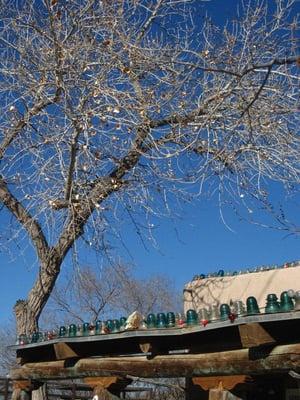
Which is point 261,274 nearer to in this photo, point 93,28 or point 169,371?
point 169,371

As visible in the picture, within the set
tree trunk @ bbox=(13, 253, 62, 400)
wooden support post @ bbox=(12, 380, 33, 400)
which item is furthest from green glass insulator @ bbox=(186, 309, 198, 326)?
tree trunk @ bbox=(13, 253, 62, 400)

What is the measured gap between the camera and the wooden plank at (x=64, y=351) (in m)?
9.43

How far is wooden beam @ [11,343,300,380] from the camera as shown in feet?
21.8

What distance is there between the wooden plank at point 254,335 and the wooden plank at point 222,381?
79 cm

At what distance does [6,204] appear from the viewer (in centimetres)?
1230

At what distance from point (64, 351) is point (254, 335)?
3.75 meters

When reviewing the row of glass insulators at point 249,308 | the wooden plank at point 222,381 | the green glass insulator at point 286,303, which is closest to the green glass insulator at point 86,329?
the wooden plank at point 222,381

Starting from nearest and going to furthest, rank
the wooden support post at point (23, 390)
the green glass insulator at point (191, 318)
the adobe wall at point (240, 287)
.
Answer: the green glass insulator at point (191, 318) → the adobe wall at point (240, 287) → the wooden support post at point (23, 390)

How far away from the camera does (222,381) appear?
7.33 meters

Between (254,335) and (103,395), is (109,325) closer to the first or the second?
(103,395)

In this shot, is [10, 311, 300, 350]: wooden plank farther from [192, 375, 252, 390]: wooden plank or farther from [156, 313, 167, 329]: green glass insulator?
[192, 375, 252, 390]: wooden plank

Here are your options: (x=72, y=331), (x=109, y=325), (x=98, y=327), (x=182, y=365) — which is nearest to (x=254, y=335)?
(x=182, y=365)

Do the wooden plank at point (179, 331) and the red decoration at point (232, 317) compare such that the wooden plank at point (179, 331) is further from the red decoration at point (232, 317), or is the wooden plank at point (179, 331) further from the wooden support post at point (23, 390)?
the wooden support post at point (23, 390)

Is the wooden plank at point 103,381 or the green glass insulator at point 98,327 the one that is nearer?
the wooden plank at point 103,381
